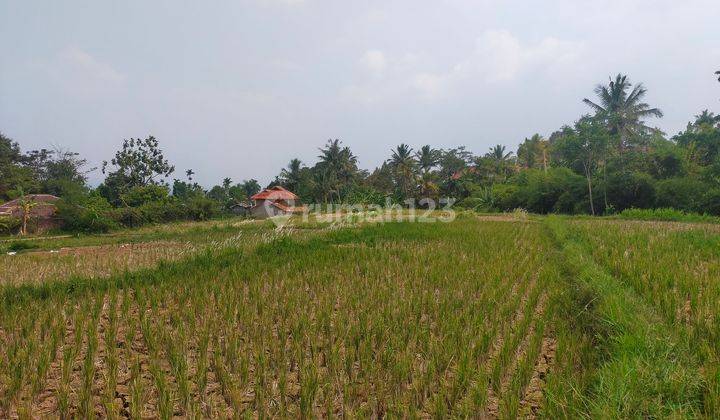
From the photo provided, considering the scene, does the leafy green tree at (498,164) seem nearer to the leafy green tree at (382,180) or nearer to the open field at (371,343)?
the leafy green tree at (382,180)

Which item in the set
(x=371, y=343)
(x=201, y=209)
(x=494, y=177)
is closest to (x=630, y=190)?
(x=494, y=177)

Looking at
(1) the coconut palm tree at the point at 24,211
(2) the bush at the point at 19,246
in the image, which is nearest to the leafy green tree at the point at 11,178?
(1) the coconut palm tree at the point at 24,211

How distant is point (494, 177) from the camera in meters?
32.3

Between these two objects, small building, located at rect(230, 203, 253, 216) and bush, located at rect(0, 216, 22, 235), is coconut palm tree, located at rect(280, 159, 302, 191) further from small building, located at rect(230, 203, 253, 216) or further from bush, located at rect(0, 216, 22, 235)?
bush, located at rect(0, 216, 22, 235)

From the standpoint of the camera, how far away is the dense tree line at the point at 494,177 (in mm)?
18891

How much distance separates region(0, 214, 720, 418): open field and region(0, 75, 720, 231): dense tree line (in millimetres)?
16944

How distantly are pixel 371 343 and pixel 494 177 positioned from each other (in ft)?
106

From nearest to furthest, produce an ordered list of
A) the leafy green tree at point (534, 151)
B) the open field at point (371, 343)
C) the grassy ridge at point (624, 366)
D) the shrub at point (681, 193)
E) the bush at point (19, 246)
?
the grassy ridge at point (624, 366)
the open field at point (371, 343)
the bush at point (19, 246)
the shrub at point (681, 193)
the leafy green tree at point (534, 151)

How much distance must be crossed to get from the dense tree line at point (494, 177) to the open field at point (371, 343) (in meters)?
16.9

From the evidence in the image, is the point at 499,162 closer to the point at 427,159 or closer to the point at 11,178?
the point at 427,159

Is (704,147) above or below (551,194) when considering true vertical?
above

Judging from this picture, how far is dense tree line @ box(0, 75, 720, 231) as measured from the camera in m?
18.9

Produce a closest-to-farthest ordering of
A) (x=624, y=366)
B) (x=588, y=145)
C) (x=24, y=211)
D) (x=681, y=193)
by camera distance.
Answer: (x=624, y=366), (x=681, y=193), (x=24, y=211), (x=588, y=145)

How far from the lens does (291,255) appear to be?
266 inches
